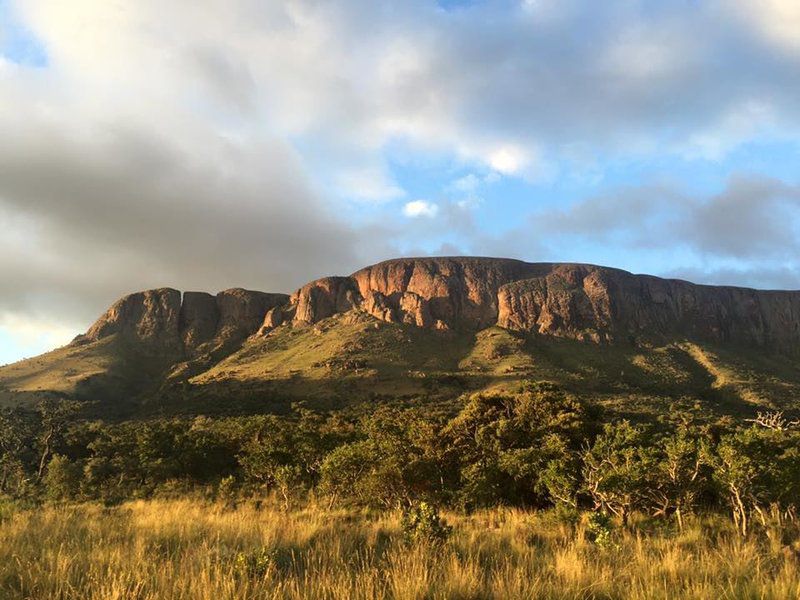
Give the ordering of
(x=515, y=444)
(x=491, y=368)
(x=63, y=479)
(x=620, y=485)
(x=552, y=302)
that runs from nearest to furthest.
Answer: (x=620, y=485), (x=515, y=444), (x=63, y=479), (x=491, y=368), (x=552, y=302)

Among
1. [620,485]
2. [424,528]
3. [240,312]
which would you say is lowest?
[620,485]

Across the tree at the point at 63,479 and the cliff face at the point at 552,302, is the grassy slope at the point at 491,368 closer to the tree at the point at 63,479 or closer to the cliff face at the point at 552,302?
the cliff face at the point at 552,302

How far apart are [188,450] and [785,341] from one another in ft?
647

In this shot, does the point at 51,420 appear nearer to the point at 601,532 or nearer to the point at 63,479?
the point at 63,479

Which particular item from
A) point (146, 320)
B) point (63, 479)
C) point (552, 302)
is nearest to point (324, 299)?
point (146, 320)

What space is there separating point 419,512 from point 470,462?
15287 millimetres

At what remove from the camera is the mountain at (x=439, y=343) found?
96750mm

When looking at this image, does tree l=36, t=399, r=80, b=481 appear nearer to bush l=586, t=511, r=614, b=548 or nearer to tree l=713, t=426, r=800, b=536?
bush l=586, t=511, r=614, b=548

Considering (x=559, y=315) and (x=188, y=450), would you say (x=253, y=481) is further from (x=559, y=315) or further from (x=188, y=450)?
(x=559, y=315)

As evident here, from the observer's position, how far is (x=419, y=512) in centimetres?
820

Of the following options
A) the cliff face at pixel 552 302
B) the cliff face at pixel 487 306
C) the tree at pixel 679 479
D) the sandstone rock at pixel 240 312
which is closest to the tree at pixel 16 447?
the tree at pixel 679 479

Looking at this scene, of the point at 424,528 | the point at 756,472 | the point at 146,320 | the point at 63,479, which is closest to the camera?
the point at 424,528

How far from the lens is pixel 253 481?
107 ft

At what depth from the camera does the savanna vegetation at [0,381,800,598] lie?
5.20m
